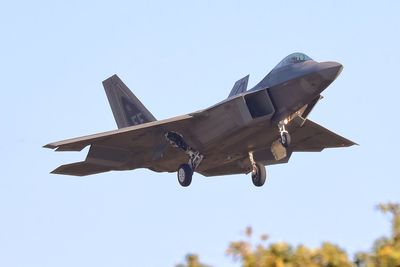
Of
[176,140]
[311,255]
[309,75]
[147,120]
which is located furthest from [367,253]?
[147,120]

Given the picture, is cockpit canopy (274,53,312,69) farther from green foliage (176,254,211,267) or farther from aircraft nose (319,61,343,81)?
green foliage (176,254,211,267)

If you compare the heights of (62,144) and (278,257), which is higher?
(62,144)

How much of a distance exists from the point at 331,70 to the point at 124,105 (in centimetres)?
1049

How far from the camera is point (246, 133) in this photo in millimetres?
28375

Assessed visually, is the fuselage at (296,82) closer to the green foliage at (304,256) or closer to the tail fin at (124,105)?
the tail fin at (124,105)

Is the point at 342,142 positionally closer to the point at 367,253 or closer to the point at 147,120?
the point at 147,120

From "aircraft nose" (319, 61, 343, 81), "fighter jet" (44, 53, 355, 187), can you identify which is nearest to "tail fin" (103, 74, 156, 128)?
"fighter jet" (44, 53, 355, 187)

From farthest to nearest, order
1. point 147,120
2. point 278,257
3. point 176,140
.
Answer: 1. point 147,120
2. point 176,140
3. point 278,257

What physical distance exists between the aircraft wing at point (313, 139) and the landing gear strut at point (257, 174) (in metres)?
1.93

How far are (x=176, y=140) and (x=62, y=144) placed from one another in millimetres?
4189

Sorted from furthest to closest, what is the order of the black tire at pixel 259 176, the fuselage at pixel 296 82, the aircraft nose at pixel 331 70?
1. the black tire at pixel 259 176
2. the fuselage at pixel 296 82
3. the aircraft nose at pixel 331 70

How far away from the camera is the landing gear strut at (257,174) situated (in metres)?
31.3

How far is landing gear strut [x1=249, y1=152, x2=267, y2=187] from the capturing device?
31344mm

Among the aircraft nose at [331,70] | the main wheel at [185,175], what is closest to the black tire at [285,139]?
the aircraft nose at [331,70]
